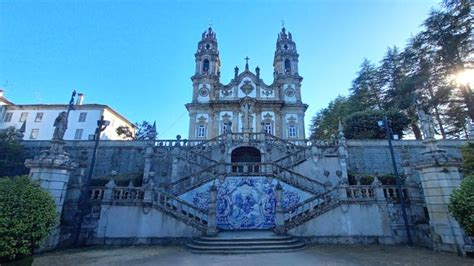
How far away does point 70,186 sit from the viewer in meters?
11.7

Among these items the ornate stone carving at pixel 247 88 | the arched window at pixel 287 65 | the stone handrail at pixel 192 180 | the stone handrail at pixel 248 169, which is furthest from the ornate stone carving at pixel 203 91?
the stone handrail at pixel 192 180

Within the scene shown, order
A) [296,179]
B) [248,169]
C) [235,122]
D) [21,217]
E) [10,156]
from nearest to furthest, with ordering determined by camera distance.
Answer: [21,217] → [248,169] → [296,179] → [10,156] → [235,122]

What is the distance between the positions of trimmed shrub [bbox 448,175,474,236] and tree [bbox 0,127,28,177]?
86.9ft

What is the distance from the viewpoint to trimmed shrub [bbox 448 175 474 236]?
24.8ft

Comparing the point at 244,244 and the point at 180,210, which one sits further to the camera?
the point at 180,210

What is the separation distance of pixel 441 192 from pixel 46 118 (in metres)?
43.2

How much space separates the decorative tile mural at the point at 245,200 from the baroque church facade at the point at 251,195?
57 mm

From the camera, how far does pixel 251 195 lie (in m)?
13.7

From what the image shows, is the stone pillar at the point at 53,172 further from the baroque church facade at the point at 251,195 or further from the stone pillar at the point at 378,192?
the stone pillar at the point at 378,192

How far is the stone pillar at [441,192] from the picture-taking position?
30.2ft

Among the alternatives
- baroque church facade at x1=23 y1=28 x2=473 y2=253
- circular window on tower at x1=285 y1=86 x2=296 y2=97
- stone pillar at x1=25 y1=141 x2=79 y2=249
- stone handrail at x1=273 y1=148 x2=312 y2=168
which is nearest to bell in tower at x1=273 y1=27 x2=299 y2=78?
circular window on tower at x1=285 y1=86 x2=296 y2=97

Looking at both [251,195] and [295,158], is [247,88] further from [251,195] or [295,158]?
[251,195]

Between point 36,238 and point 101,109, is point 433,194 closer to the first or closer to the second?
point 36,238

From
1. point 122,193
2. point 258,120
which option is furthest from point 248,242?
point 258,120
